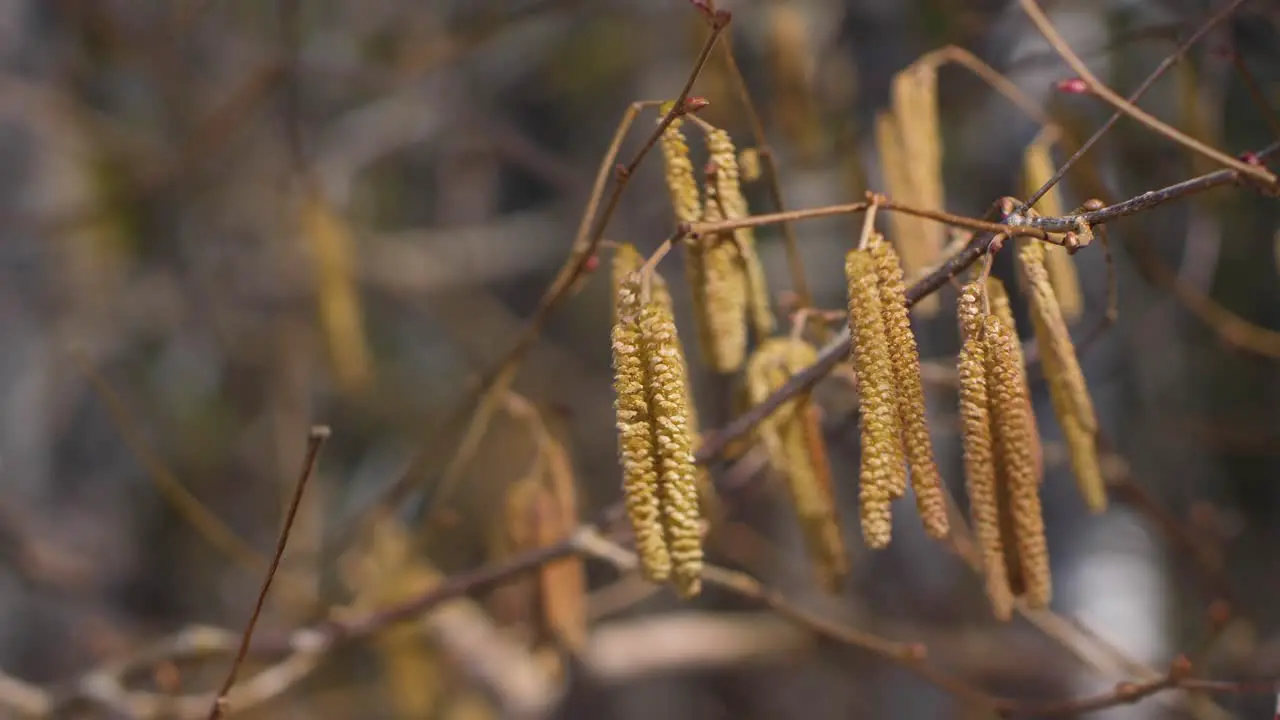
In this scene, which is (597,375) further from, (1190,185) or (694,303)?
(1190,185)

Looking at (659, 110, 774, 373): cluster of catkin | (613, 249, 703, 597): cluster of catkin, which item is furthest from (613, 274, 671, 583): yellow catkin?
(659, 110, 774, 373): cluster of catkin

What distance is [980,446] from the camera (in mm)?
860

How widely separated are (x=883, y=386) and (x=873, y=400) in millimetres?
12

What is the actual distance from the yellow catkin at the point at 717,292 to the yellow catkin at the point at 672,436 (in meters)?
0.17

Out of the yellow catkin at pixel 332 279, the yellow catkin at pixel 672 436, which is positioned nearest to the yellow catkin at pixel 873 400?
the yellow catkin at pixel 672 436

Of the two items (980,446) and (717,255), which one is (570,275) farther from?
(980,446)

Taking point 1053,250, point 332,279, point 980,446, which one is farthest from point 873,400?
point 332,279

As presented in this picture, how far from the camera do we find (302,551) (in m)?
2.01

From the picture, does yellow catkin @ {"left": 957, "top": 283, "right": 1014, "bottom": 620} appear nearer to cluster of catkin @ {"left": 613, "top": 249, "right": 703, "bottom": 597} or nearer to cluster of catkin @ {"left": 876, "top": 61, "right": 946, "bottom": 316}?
cluster of catkin @ {"left": 613, "top": 249, "right": 703, "bottom": 597}

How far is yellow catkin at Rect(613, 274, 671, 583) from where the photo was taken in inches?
31.6

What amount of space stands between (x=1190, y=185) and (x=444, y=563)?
3.34m

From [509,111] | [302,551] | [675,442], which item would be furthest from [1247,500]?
[509,111]

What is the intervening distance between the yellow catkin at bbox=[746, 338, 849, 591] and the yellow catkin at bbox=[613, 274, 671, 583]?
0.26 meters

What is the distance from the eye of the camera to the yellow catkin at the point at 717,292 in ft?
3.21
